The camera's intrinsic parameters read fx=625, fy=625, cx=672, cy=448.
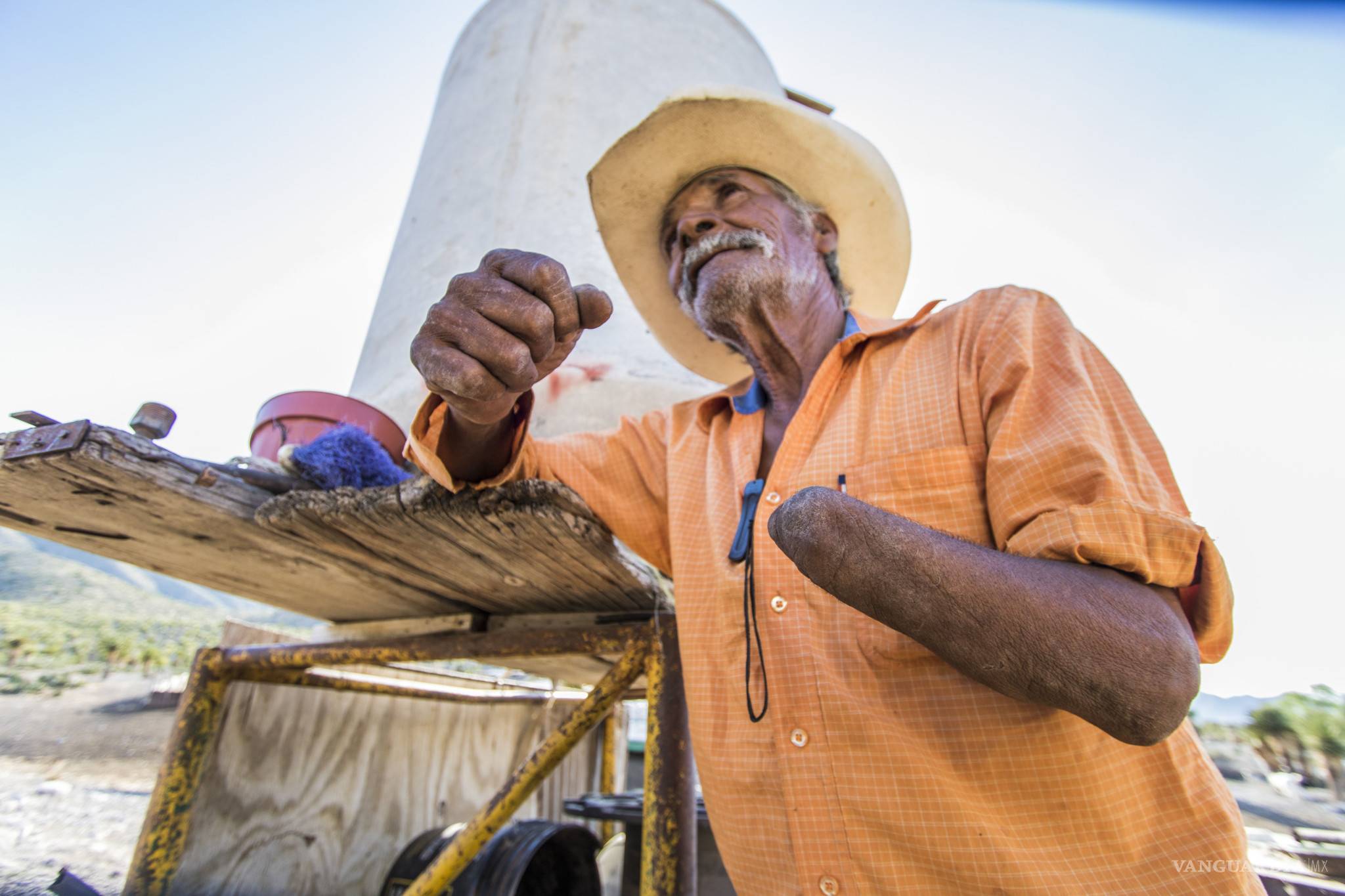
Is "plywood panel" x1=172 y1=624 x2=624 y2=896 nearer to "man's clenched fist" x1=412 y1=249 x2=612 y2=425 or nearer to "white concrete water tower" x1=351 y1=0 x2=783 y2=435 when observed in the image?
"white concrete water tower" x1=351 y1=0 x2=783 y2=435

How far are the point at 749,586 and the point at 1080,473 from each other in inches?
21.6

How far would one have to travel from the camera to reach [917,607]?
2.33ft

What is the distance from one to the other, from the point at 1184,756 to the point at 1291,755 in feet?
51.8

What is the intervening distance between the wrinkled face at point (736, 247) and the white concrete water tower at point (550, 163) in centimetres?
64

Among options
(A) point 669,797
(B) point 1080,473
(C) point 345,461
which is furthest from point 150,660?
(B) point 1080,473

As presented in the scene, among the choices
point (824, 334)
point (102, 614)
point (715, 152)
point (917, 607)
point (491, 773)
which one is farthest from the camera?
point (102, 614)

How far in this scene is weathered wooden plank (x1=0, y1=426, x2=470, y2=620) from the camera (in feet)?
3.57

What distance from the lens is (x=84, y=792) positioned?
3.86 metres

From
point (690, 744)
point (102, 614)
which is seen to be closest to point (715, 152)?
point (690, 744)

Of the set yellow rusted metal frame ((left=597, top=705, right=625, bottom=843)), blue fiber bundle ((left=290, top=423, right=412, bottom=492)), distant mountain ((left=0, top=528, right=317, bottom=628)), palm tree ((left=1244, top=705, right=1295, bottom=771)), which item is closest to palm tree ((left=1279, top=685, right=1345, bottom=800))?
palm tree ((left=1244, top=705, right=1295, bottom=771))

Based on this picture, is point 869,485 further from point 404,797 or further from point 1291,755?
point 1291,755

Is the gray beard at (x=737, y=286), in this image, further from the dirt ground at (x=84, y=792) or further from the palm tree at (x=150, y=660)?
the palm tree at (x=150, y=660)

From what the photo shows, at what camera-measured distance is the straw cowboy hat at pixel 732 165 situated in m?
1.97

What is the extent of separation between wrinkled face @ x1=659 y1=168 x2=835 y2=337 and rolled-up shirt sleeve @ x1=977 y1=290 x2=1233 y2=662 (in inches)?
27.0
